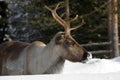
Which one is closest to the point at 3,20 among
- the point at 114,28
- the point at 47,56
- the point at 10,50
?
the point at 114,28

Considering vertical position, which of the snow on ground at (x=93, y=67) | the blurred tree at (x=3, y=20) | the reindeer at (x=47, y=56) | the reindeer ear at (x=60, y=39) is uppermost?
the blurred tree at (x=3, y=20)

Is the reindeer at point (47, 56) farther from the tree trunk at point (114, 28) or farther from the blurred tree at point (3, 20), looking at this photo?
the blurred tree at point (3, 20)

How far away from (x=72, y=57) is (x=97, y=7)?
871cm

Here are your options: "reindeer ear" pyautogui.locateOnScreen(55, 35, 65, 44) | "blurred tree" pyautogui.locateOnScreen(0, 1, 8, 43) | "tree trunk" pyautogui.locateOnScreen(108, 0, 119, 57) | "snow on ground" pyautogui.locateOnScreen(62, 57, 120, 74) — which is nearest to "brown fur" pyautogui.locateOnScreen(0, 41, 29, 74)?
"reindeer ear" pyautogui.locateOnScreen(55, 35, 65, 44)

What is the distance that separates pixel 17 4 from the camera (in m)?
19.7

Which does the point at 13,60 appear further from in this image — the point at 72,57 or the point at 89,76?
the point at 89,76

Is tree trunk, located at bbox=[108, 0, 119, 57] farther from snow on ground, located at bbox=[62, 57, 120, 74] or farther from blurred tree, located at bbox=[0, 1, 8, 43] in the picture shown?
snow on ground, located at bbox=[62, 57, 120, 74]

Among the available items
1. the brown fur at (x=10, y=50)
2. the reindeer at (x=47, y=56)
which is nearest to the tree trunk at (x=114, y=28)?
the brown fur at (x=10, y=50)

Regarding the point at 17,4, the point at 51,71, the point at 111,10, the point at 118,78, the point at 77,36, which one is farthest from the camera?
the point at 17,4

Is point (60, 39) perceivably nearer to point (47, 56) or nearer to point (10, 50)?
point (47, 56)

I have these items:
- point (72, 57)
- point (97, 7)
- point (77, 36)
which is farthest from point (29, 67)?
point (77, 36)

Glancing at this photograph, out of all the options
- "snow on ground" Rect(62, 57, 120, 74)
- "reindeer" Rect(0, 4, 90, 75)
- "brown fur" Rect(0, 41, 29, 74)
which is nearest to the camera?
"reindeer" Rect(0, 4, 90, 75)

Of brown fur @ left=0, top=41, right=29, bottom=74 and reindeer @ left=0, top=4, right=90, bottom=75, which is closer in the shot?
reindeer @ left=0, top=4, right=90, bottom=75

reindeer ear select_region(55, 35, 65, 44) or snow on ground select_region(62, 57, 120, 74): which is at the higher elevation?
reindeer ear select_region(55, 35, 65, 44)
